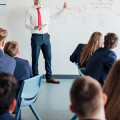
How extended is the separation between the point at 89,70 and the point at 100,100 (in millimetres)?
1289

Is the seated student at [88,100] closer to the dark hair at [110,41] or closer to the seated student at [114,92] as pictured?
the seated student at [114,92]

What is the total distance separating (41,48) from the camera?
468 centimetres

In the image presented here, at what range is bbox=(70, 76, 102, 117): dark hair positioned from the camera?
100 cm

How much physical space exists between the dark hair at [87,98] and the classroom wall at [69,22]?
387cm

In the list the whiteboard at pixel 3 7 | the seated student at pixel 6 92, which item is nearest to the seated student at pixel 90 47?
the seated student at pixel 6 92

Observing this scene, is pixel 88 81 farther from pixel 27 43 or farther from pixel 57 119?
pixel 27 43

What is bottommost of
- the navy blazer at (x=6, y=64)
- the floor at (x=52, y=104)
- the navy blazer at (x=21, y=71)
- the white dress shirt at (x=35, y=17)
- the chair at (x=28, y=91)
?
the floor at (x=52, y=104)

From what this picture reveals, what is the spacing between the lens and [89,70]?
7.57 ft

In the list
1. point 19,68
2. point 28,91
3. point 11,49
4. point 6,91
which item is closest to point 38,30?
point 11,49

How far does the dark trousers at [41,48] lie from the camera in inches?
177

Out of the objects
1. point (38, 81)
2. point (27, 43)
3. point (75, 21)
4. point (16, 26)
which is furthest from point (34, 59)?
point (38, 81)

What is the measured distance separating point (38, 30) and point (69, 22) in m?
0.73

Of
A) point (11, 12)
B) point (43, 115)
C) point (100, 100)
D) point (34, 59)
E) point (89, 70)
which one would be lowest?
point (43, 115)

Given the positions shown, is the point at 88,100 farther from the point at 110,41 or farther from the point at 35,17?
the point at 35,17
